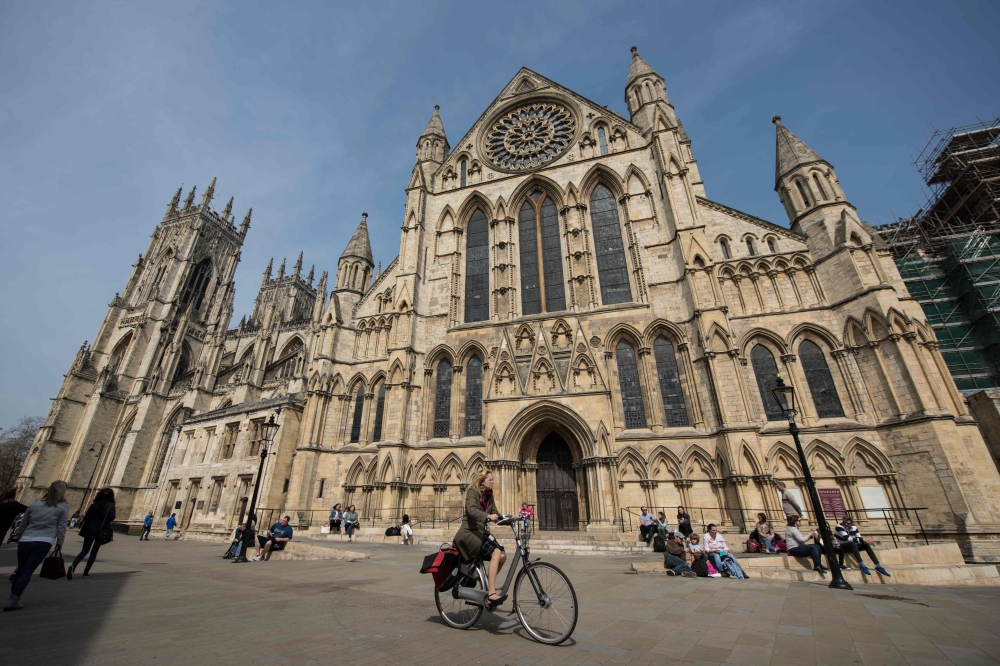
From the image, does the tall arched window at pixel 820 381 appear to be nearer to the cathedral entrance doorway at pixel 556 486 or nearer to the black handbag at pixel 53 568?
the cathedral entrance doorway at pixel 556 486

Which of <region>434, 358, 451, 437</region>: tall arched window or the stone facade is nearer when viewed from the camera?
the stone facade

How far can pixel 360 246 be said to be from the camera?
2266cm

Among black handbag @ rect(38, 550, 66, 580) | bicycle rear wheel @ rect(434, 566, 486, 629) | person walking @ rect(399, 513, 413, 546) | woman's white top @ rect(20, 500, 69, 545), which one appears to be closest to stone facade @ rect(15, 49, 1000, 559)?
person walking @ rect(399, 513, 413, 546)

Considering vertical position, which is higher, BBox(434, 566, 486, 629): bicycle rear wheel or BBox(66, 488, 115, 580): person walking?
BBox(66, 488, 115, 580): person walking

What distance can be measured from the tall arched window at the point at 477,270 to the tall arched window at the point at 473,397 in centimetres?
242

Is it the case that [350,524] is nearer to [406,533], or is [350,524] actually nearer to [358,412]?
[406,533]

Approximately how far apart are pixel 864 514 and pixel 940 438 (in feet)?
9.87

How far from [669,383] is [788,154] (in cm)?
1109

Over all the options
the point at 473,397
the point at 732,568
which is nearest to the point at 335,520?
the point at 473,397

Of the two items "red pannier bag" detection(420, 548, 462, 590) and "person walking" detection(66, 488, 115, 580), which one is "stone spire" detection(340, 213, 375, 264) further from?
"red pannier bag" detection(420, 548, 462, 590)

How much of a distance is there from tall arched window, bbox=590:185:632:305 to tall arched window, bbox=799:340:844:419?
6579 mm

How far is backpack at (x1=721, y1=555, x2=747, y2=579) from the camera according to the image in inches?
302

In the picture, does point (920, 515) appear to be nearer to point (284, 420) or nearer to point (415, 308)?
point (415, 308)

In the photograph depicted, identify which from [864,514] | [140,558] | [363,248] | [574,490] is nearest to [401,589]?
[140,558]
